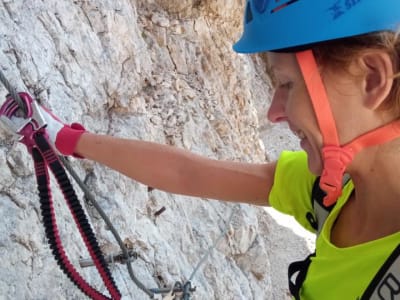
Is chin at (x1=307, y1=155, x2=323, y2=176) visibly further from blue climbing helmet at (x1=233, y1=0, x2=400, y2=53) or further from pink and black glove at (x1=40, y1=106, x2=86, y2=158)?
pink and black glove at (x1=40, y1=106, x2=86, y2=158)

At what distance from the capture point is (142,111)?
12.7 ft

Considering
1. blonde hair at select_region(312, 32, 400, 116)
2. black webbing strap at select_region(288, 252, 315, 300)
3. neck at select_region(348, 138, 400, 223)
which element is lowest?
black webbing strap at select_region(288, 252, 315, 300)

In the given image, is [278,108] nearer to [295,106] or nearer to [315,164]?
[295,106]

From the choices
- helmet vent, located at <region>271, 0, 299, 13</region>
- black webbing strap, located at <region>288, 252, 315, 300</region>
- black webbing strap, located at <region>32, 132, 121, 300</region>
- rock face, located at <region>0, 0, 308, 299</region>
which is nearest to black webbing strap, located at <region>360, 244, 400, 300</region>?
black webbing strap, located at <region>288, 252, 315, 300</region>

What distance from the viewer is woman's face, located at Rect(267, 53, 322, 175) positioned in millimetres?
1358

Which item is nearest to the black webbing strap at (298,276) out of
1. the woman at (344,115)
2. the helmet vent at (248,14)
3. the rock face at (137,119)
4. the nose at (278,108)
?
the woman at (344,115)

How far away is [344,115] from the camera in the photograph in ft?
4.38

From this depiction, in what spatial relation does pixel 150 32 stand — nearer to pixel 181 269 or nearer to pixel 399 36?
pixel 181 269

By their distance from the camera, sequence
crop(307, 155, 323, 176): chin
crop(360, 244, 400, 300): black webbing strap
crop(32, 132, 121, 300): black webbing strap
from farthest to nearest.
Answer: crop(32, 132, 121, 300): black webbing strap, crop(307, 155, 323, 176): chin, crop(360, 244, 400, 300): black webbing strap

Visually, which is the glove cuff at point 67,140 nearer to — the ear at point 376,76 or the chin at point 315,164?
the chin at point 315,164

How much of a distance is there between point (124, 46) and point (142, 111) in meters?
0.42

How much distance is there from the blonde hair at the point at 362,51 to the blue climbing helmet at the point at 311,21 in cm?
2

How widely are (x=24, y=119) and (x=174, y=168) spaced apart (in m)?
0.48

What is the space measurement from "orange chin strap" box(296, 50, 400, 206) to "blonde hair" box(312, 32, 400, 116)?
0.10 feet
